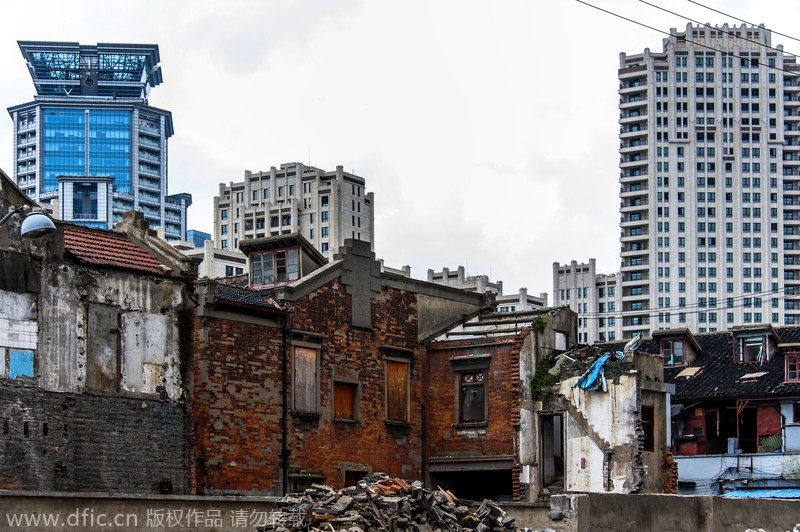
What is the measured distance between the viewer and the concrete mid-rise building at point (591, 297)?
166125mm

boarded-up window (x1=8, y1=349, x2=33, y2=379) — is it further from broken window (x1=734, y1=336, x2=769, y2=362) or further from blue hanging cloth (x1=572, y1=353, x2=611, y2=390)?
broken window (x1=734, y1=336, x2=769, y2=362)

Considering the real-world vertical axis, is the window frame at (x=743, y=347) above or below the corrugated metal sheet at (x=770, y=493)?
above

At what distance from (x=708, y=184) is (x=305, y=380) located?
13763 centimetres

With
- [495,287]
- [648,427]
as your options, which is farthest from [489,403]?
[495,287]

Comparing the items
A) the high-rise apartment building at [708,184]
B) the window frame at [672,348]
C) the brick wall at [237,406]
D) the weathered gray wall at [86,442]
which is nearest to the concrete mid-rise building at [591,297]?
the high-rise apartment building at [708,184]

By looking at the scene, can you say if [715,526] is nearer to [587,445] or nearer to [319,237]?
[587,445]

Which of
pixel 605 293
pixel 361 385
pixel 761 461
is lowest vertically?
pixel 761 461

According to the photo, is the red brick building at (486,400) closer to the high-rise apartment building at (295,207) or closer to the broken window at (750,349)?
the broken window at (750,349)

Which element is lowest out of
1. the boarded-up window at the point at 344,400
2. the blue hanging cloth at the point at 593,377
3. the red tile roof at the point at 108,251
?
the boarded-up window at the point at 344,400

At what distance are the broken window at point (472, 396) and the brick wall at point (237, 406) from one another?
7.41 metres

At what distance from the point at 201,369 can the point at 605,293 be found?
13908cm

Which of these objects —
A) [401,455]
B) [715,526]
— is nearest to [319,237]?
[401,455]

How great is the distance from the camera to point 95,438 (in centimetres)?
3058

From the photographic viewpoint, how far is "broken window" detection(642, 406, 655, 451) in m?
39.3
